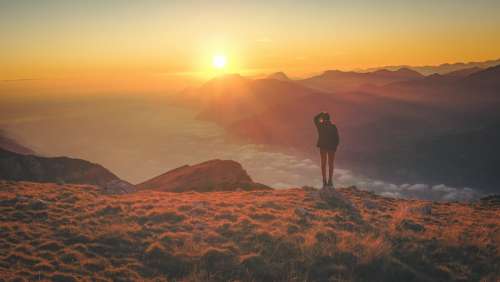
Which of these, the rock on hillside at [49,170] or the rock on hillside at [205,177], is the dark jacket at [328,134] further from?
the rock on hillside at [49,170]

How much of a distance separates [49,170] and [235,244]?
Answer: 57869 millimetres

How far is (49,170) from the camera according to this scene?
54812 millimetres

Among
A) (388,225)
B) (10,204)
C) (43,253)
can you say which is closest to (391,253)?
(388,225)

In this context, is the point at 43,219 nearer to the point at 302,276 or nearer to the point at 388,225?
the point at 302,276

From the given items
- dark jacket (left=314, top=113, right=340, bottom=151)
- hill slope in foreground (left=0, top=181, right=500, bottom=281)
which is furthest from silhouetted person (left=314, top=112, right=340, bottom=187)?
hill slope in foreground (left=0, top=181, right=500, bottom=281)

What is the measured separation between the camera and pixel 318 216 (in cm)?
1160

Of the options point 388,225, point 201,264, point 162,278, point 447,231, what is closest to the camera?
point 162,278

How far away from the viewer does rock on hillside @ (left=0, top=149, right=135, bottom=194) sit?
4916 centimetres

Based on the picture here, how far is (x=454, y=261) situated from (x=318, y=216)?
442cm

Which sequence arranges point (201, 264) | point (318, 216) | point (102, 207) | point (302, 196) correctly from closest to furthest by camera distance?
1. point (201, 264)
2. point (318, 216)
3. point (102, 207)
4. point (302, 196)

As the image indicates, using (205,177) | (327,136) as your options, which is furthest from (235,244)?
(205,177)

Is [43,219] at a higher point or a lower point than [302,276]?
higher

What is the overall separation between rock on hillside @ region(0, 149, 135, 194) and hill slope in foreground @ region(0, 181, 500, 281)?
40.5m

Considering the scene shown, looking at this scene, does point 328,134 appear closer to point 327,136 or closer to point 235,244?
point 327,136
